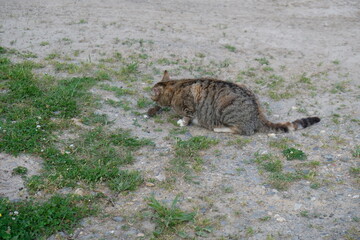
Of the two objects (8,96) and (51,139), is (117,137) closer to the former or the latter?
(51,139)

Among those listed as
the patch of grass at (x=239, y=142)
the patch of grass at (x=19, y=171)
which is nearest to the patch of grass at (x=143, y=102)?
the patch of grass at (x=239, y=142)

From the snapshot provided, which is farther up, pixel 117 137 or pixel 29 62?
pixel 29 62

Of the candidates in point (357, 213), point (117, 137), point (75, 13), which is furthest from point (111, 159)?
point (75, 13)

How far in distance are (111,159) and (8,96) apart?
7.94ft

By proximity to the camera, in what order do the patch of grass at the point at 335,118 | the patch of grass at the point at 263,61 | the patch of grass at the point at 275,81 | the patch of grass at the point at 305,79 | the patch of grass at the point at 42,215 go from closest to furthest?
the patch of grass at the point at 42,215, the patch of grass at the point at 335,118, the patch of grass at the point at 275,81, the patch of grass at the point at 305,79, the patch of grass at the point at 263,61

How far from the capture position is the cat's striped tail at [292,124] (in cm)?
674

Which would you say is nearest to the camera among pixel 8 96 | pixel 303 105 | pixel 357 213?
pixel 357 213

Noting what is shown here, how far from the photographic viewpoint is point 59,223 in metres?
4.47

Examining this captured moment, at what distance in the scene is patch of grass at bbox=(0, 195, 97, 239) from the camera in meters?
4.31

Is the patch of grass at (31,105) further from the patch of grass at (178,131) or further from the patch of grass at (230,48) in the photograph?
the patch of grass at (230,48)

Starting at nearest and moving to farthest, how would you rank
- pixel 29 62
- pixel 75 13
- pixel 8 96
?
pixel 8 96 → pixel 29 62 → pixel 75 13

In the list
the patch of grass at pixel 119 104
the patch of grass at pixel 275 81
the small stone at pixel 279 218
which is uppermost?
the patch of grass at pixel 275 81

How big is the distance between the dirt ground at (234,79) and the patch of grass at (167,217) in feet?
0.39

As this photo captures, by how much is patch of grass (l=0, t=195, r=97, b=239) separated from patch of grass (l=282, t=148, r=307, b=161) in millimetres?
2783
